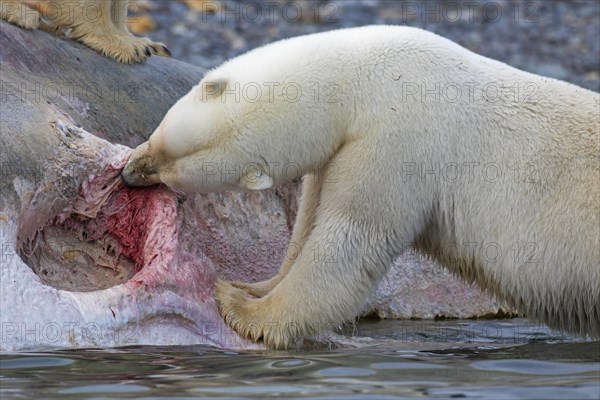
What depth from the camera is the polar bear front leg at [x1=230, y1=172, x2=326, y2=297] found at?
20.6 ft

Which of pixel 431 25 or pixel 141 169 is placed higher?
pixel 431 25

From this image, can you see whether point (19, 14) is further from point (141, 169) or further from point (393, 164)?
point (393, 164)

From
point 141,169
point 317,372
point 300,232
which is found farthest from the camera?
point 300,232

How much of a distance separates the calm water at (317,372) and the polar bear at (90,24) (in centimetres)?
214

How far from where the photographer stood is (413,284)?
7.31 metres

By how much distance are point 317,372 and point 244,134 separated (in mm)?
1225

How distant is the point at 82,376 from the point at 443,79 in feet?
7.00

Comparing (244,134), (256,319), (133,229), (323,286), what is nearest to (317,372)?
(323,286)

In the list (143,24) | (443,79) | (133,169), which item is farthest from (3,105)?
(143,24)

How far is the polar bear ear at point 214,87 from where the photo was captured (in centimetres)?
600

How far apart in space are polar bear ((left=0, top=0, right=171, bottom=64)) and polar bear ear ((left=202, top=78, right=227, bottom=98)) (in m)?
1.34

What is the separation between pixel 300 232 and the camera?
6.39 meters

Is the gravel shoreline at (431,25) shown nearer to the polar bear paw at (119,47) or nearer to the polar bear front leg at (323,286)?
the polar bear paw at (119,47)

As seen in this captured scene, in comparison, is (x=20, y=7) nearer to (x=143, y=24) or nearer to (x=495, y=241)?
(x=495, y=241)
